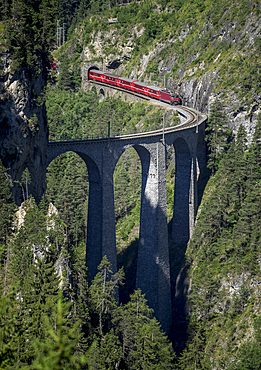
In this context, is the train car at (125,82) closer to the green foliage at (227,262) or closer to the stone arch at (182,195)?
the stone arch at (182,195)

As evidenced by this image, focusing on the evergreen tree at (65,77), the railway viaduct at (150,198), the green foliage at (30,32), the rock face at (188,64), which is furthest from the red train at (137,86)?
the green foliage at (30,32)

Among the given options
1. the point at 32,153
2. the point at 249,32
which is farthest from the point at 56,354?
the point at 249,32

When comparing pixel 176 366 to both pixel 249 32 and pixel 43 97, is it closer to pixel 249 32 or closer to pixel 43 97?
pixel 43 97

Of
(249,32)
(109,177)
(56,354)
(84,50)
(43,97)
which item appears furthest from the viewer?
(84,50)

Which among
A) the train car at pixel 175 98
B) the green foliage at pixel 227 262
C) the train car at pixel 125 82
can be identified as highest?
→ the train car at pixel 125 82

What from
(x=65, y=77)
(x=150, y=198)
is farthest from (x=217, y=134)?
(x=65, y=77)

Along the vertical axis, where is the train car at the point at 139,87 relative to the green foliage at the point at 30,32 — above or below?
Result: below

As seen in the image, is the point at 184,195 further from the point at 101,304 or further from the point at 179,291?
the point at 101,304
